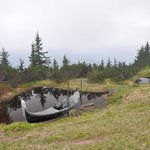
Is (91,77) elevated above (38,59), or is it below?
below

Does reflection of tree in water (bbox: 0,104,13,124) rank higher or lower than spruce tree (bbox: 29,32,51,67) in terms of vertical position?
lower

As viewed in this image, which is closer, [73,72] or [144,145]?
[144,145]

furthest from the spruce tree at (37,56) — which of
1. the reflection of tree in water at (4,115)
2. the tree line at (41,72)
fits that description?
the reflection of tree in water at (4,115)

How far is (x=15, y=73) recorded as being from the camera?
38938mm

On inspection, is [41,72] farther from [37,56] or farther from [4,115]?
[4,115]

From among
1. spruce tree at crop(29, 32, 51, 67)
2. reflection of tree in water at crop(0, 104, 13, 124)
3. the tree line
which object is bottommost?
reflection of tree in water at crop(0, 104, 13, 124)

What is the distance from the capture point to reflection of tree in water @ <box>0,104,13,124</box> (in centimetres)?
2025

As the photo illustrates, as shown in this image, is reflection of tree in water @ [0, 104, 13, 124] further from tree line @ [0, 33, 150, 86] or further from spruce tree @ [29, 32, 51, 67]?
spruce tree @ [29, 32, 51, 67]

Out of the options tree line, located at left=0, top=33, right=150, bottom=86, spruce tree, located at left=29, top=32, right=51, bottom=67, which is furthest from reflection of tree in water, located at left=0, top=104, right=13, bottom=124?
spruce tree, located at left=29, top=32, right=51, bottom=67

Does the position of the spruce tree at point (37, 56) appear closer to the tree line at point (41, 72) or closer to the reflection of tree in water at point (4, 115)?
the tree line at point (41, 72)

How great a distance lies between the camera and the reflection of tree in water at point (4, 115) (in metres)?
20.2

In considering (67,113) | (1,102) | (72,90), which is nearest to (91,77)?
(72,90)

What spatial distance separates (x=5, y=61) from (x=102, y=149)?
5452cm

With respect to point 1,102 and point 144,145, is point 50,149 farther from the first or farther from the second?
point 1,102
